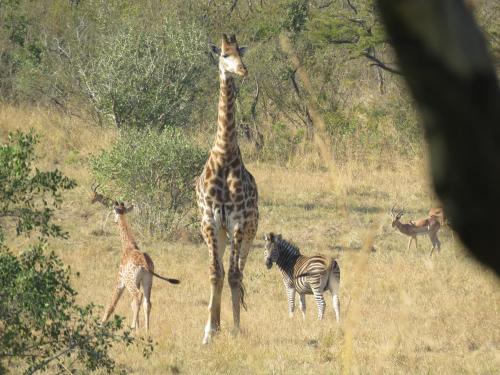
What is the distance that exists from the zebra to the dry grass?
0.72ft

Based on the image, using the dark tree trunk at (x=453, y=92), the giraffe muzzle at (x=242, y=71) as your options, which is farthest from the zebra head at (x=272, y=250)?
the dark tree trunk at (x=453, y=92)

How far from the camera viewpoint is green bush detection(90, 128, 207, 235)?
50.6 ft

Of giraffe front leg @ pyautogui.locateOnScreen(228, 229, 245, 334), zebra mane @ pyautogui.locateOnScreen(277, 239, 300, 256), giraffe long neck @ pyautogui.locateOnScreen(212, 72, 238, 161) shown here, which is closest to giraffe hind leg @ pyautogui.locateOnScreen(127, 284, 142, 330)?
giraffe front leg @ pyautogui.locateOnScreen(228, 229, 245, 334)

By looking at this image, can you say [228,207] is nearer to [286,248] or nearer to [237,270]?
[237,270]

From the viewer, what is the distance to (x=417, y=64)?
59.7 inches

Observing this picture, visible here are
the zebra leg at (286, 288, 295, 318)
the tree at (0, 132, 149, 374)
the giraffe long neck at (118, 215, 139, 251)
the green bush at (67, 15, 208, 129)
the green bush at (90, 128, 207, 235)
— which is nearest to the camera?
the tree at (0, 132, 149, 374)

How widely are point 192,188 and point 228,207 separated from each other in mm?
6116

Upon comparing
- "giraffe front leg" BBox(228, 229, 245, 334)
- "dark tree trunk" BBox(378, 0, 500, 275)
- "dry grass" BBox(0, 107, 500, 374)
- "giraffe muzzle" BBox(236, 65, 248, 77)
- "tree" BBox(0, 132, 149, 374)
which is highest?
"dark tree trunk" BBox(378, 0, 500, 275)

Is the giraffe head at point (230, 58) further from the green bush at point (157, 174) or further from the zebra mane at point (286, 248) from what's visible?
the green bush at point (157, 174)

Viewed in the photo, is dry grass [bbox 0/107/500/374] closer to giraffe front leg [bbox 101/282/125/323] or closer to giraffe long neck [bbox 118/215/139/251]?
giraffe front leg [bbox 101/282/125/323]

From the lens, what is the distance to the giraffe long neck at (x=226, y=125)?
32.5 feet

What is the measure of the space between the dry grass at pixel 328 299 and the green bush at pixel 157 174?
0.39 metres

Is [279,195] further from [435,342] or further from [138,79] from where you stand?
[435,342]

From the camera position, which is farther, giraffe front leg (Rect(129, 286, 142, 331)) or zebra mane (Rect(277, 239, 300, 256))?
zebra mane (Rect(277, 239, 300, 256))
